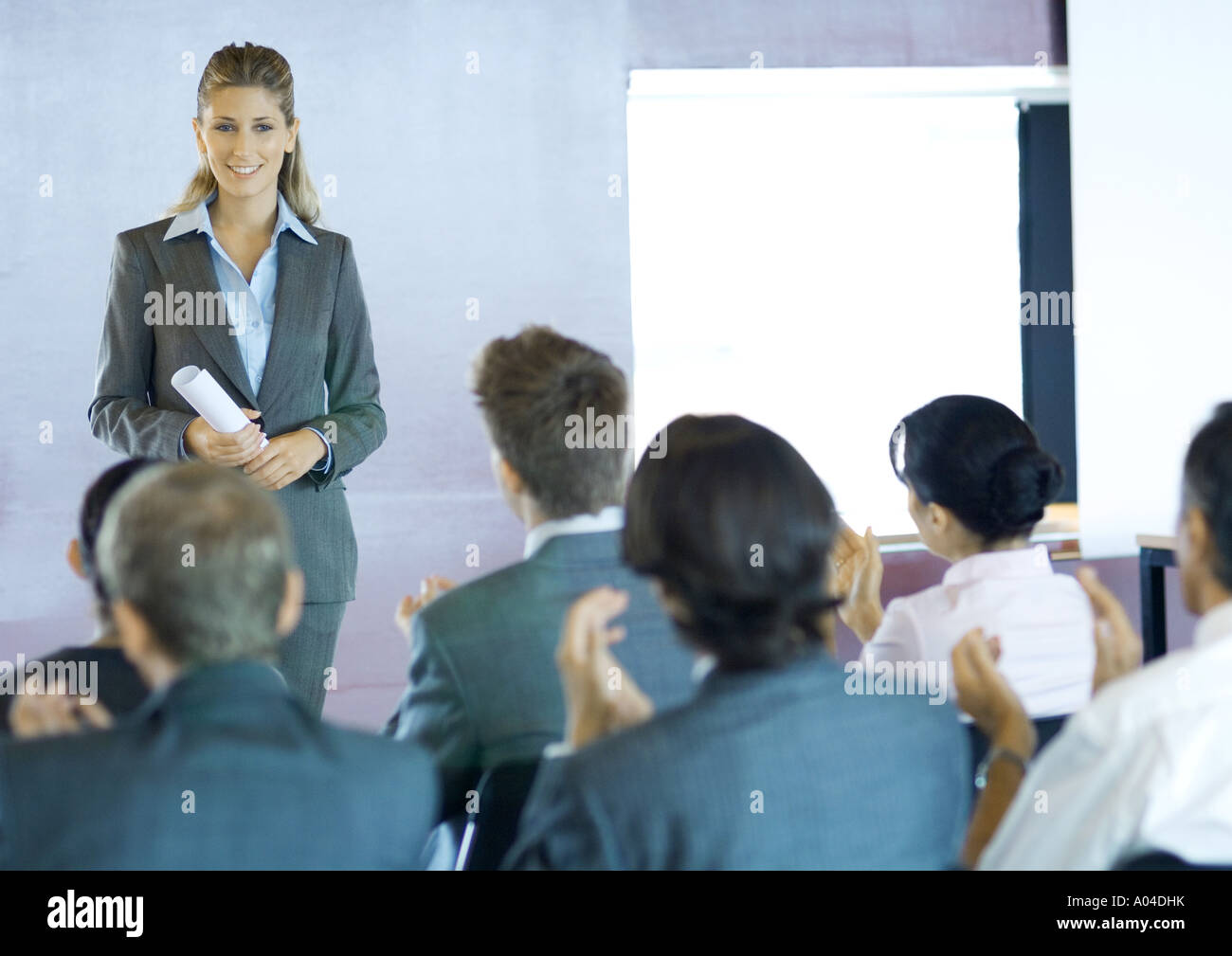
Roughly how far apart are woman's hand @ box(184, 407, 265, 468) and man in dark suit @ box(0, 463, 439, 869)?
3.27ft

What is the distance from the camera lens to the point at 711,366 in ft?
13.6

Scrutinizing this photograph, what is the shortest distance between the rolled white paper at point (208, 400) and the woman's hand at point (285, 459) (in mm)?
82

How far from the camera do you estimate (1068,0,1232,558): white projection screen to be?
4.21m

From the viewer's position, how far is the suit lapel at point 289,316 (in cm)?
248

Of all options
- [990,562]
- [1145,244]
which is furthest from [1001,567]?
[1145,244]

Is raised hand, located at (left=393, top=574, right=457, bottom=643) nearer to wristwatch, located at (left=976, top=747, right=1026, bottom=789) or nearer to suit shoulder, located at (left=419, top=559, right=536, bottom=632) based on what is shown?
suit shoulder, located at (left=419, top=559, right=536, bottom=632)

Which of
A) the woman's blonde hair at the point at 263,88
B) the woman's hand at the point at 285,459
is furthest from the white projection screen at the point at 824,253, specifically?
the woman's hand at the point at 285,459

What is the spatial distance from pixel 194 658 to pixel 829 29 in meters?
3.54

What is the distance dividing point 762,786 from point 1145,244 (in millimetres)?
3642

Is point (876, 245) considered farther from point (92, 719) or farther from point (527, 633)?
point (92, 719)

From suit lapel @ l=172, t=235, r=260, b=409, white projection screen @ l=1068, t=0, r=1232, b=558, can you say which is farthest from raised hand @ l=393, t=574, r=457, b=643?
white projection screen @ l=1068, t=0, r=1232, b=558

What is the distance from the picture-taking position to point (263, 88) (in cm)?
245

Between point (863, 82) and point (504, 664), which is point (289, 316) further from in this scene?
point (863, 82)

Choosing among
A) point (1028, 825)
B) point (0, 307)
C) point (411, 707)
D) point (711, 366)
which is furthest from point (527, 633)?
point (0, 307)
